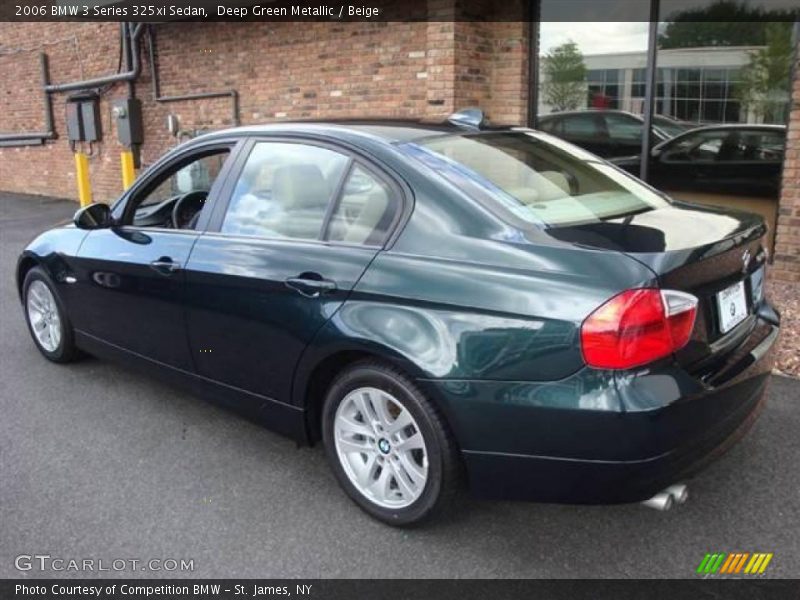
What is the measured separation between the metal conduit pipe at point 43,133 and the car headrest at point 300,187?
12473 millimetres

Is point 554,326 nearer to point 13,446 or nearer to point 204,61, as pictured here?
point 13,446

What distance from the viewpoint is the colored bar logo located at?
102 inches

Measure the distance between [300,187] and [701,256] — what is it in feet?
5.47

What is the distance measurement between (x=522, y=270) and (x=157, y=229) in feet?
7.04

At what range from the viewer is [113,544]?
2.80 metres

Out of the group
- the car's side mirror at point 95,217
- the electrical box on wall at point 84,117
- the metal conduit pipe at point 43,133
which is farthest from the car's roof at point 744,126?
the metal conduit pipe at point 43,133

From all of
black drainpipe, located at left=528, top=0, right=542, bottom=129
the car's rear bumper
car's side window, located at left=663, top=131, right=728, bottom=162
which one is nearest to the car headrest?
the car's rear bumper

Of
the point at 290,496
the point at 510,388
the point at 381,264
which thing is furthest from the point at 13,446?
the point at 510,388

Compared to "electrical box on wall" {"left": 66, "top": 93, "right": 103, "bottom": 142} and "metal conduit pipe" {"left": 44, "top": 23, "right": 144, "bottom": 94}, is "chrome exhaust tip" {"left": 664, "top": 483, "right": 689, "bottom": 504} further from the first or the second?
"electrical box on wall" {"left": 66, "top": 93, "right": 103, "bottom": 142}

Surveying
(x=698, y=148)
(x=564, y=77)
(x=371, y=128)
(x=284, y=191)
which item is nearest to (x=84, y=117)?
(x=564, y=77)

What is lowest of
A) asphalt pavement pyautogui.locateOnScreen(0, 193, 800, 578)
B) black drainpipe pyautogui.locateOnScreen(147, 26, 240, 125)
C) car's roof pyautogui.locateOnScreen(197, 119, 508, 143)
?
asphalt pavement pyautogui.locateOnScreen(0, 193, 800, 578)

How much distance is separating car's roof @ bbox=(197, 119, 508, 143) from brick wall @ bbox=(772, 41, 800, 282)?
371cm

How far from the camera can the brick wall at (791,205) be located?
5.99 meters

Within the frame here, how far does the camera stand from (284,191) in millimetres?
3264
